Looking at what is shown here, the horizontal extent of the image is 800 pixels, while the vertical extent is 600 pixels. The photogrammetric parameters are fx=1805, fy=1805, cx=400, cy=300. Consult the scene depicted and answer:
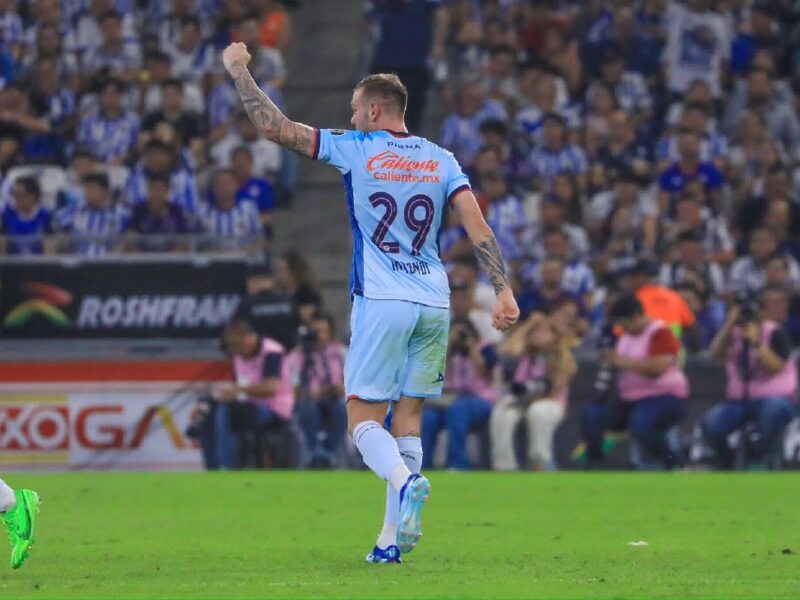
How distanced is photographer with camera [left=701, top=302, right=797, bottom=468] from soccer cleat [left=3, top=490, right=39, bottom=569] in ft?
32.0

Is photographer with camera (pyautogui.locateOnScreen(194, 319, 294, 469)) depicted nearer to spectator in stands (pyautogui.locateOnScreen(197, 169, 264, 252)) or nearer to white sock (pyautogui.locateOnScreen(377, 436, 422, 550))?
spectator in stands (pyautogui.locateOnScreen(197, 169, 264, 252))

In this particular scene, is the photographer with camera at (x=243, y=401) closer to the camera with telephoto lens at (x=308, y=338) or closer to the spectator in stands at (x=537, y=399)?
the camera with telephoto lens at (x=308, y=338)

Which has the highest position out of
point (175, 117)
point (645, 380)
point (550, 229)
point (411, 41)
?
point (411, 41)

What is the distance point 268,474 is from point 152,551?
665 centimetres

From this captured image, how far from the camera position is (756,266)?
1928 cm

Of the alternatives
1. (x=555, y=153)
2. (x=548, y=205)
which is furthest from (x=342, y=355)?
(x=555, y=153)

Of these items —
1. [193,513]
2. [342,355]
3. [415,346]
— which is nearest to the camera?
[415,346]

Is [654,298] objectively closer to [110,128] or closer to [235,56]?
[110,128]

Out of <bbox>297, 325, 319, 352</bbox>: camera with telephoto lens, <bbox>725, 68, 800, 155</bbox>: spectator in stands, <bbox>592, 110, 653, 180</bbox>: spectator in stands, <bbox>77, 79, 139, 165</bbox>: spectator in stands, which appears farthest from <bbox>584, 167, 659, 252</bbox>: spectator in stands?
<bbox>77, 79, 139, 165</bbox>: spectator in stands

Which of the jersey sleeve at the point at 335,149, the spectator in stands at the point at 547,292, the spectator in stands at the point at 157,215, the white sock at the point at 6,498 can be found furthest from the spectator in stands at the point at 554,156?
the white sock at the point at 6,498

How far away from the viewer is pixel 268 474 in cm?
1656

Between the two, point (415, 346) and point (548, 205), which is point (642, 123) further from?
point (415, 346)

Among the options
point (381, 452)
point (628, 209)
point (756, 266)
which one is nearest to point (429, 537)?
point (381, 452)

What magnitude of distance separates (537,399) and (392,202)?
8898 millimetres
